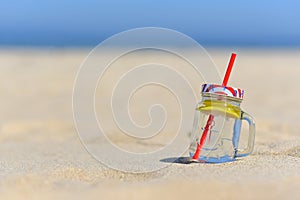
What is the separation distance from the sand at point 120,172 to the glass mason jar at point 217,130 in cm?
8

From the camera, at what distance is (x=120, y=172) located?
87.0 inches

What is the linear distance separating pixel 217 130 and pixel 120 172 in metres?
0.50

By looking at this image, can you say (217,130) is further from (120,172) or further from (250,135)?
(120,172)

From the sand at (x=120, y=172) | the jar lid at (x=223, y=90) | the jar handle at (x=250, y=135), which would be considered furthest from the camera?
the jar handle at (x=250, y=135)

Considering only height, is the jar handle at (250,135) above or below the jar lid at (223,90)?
below

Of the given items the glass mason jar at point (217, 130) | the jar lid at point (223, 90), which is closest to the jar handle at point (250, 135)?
the glass mason jar at point (217, 130)

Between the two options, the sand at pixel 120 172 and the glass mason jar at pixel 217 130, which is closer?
the sand at pixel 120 172

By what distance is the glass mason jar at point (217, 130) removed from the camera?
7.28 ft

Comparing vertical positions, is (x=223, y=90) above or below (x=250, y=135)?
above

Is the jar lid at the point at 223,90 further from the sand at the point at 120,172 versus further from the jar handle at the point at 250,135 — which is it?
the sand at the point at 120,172

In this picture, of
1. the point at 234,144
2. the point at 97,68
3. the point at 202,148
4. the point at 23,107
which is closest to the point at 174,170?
the point at 202,148

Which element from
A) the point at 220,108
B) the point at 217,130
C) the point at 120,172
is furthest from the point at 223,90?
the point at 120,172

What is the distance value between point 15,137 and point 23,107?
1551mm

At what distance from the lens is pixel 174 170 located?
218 centimetres
